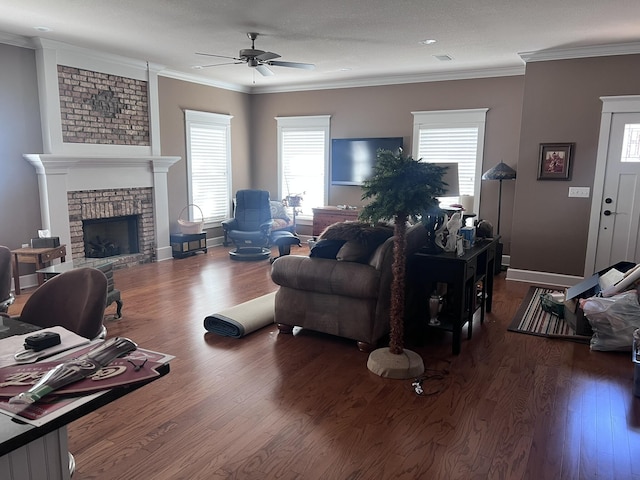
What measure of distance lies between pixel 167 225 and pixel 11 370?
19.4ft

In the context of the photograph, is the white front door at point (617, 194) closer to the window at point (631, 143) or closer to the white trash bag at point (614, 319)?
the window at point (631, 143)

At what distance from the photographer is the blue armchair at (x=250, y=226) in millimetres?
7156

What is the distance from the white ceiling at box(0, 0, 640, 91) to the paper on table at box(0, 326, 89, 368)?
3172 mm

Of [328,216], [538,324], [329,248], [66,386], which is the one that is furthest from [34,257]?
[538,324]

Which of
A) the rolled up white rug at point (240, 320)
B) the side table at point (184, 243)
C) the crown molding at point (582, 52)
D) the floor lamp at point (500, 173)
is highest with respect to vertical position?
the crown molding at point (582, 52)

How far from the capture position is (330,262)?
370 centimetres

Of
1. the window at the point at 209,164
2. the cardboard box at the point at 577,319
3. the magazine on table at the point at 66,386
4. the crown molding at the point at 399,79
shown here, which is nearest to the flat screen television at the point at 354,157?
the crown molding at the point at 399,79

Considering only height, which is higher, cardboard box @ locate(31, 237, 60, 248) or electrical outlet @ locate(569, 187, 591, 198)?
electrical outlet @ locate(569, 187, 591, 198)

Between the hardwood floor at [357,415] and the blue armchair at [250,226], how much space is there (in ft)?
10.1

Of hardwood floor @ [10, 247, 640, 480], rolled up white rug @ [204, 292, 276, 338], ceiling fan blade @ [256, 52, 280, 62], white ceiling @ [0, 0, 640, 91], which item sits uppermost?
white ceiling @ [0, 0, 640, 91]


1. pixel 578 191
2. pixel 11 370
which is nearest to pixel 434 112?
pixel 578 191

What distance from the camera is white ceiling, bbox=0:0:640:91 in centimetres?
396

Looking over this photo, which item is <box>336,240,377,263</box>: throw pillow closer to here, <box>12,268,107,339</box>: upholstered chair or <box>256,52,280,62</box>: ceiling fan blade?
<box>12,268,107,339</box>: upholstered chair

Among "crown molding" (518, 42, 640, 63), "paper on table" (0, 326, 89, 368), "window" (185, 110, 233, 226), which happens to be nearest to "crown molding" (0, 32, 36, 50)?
"window" (185, 110, 233, 226)
